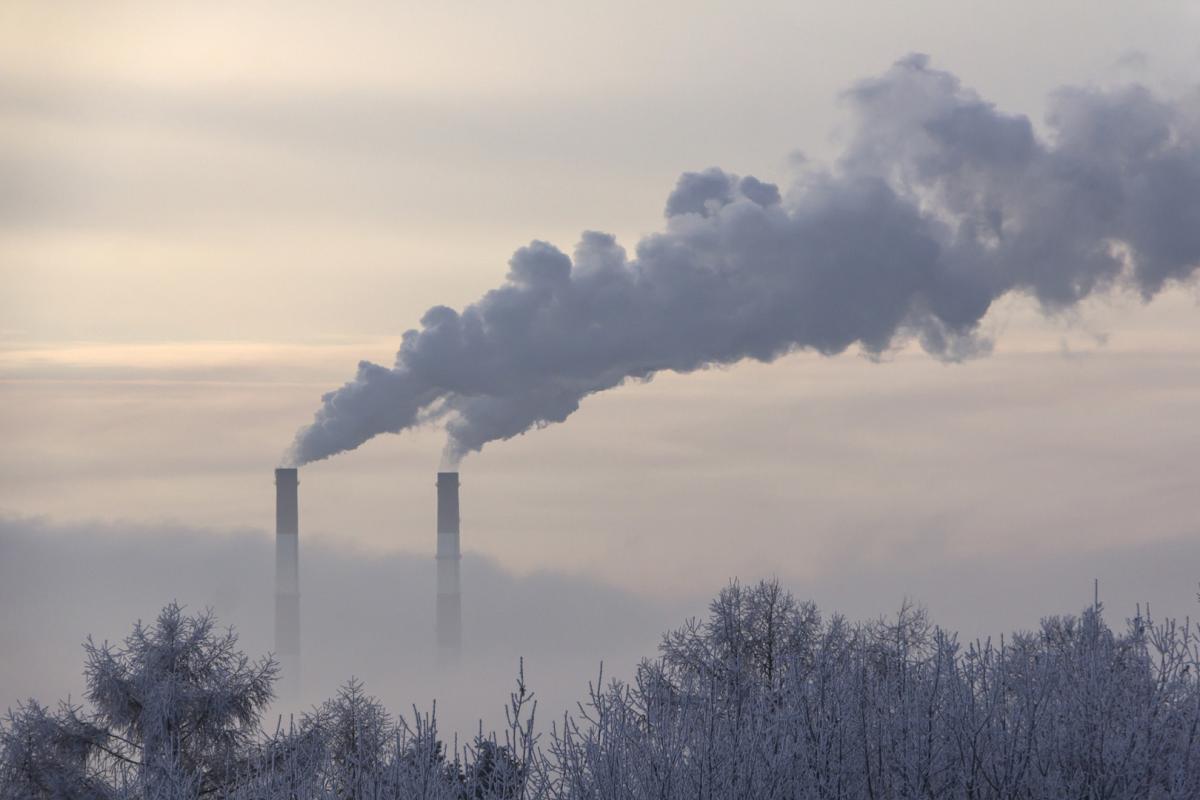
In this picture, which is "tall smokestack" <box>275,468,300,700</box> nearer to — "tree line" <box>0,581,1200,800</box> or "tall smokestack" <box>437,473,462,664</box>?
"tall smokestack" <box>437,473,462,664</box>

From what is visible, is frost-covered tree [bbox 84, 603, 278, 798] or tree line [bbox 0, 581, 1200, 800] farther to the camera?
frost-covered tree [bbox 84, 603, 278, 798]

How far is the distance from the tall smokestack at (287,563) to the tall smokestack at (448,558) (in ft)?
22.8

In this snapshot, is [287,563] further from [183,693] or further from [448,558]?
[183,693]

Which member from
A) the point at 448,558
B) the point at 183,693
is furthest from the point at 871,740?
the point at 448,558

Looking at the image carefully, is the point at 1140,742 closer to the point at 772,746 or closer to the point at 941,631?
the point at 941,631

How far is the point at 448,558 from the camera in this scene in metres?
71.5

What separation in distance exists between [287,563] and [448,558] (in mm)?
8546

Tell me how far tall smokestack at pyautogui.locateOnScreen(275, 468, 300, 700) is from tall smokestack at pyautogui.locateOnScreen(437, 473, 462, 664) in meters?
6.94

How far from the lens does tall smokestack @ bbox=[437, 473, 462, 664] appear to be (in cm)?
6688

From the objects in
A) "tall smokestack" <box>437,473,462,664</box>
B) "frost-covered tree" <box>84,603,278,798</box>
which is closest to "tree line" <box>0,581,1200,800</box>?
"frost-covered tree" <box>84,603,278,798</box>

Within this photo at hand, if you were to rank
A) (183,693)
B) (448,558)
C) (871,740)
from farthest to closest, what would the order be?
(448,558)
(183,693)
(871,740)

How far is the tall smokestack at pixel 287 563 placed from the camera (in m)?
67.6

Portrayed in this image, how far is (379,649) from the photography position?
149 m

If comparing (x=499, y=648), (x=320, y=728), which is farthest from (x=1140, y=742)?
(x=499, y=648)
